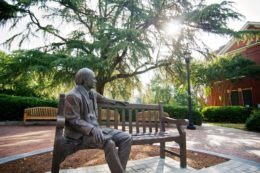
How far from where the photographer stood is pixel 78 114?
283 cm

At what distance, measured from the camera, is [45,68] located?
403 inches

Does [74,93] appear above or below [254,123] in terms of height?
above

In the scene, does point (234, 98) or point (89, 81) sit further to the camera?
point (234, 98)

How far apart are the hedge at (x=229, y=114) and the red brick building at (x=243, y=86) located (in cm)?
260

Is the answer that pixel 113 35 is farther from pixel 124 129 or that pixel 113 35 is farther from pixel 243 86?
pixel 243 86

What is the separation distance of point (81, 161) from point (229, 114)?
18.0 meters

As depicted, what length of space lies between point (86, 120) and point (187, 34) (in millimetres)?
9904

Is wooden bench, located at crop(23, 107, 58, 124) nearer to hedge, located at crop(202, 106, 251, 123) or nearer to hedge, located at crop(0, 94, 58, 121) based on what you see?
hedge, located at crop(0, 94, 58, 121)

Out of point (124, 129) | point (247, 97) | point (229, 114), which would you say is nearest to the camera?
point (124, 129)

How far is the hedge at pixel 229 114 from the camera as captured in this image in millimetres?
18594

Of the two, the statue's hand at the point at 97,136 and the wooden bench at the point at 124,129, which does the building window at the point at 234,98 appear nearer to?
the wooden bench at the point at 124,129

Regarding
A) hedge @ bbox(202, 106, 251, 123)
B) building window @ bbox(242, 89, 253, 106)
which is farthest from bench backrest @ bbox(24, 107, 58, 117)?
building window @ bbox(242, 89, 253, 106)

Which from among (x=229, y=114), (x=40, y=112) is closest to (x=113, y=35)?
(x=40, y=112)

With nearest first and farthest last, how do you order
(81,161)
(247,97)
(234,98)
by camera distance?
1. (81,161)
2. (247,97)
3. (234,98)
